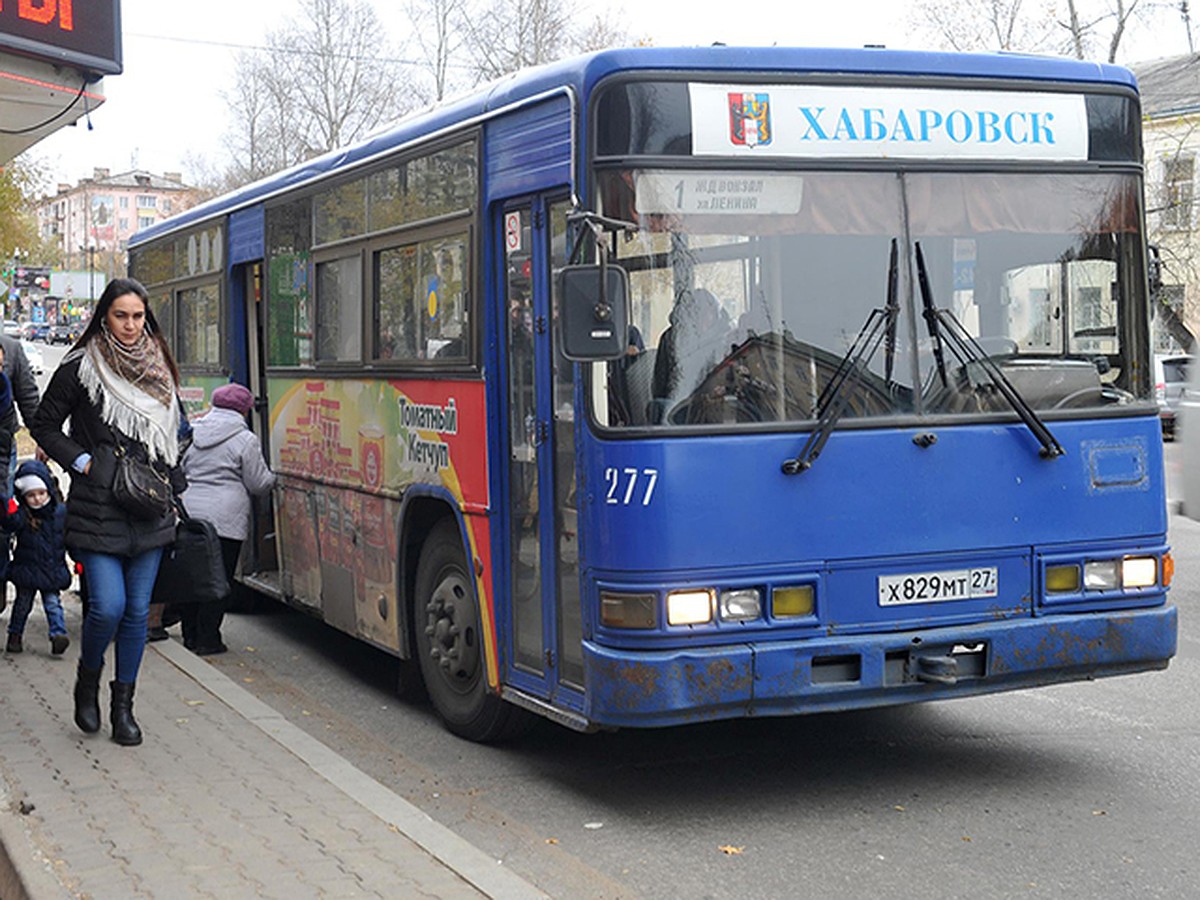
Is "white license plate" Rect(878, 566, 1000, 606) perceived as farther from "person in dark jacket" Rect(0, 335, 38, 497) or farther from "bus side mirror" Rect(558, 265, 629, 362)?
"person in dark jacket" Rect(0, 335, 38, 497)

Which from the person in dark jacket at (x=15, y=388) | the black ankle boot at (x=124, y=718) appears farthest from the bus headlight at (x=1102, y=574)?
the person in dark jacket at (x=15, y=388)

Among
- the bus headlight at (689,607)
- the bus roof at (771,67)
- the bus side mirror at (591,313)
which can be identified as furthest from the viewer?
the bus roof at (771,67)

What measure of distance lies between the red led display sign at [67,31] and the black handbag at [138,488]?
121 inches

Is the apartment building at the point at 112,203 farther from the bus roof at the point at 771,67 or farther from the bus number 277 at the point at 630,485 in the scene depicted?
the bus number 277 at the point at 630,485

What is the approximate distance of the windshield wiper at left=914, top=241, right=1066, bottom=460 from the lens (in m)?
6.44

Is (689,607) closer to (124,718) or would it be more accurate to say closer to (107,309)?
(124,718)

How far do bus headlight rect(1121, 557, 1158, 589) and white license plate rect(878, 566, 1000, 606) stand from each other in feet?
1.93

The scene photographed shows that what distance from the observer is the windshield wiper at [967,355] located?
644 cm

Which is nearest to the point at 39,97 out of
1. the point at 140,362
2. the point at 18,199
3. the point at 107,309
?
the point at 107,309

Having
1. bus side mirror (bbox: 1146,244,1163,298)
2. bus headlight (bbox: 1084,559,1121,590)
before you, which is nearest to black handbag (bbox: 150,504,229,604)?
bus headlight (bbox: 1084,559,1121,590)

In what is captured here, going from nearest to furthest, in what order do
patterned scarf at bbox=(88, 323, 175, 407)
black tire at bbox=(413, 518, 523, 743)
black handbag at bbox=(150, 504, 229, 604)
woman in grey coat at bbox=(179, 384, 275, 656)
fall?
patterned scarf at bbox=(88, 323, 175, 407), black tire at bbox=(413, 518, 523, 743), black handbag at bbox=(150, 504, 229, 604), woman in grey coat at bbox=(179, 384, 275, 656)

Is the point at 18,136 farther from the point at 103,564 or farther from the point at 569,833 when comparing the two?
the point at 569,833

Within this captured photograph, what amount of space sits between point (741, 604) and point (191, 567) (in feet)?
9.36

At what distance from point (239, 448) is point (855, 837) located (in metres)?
5.40
